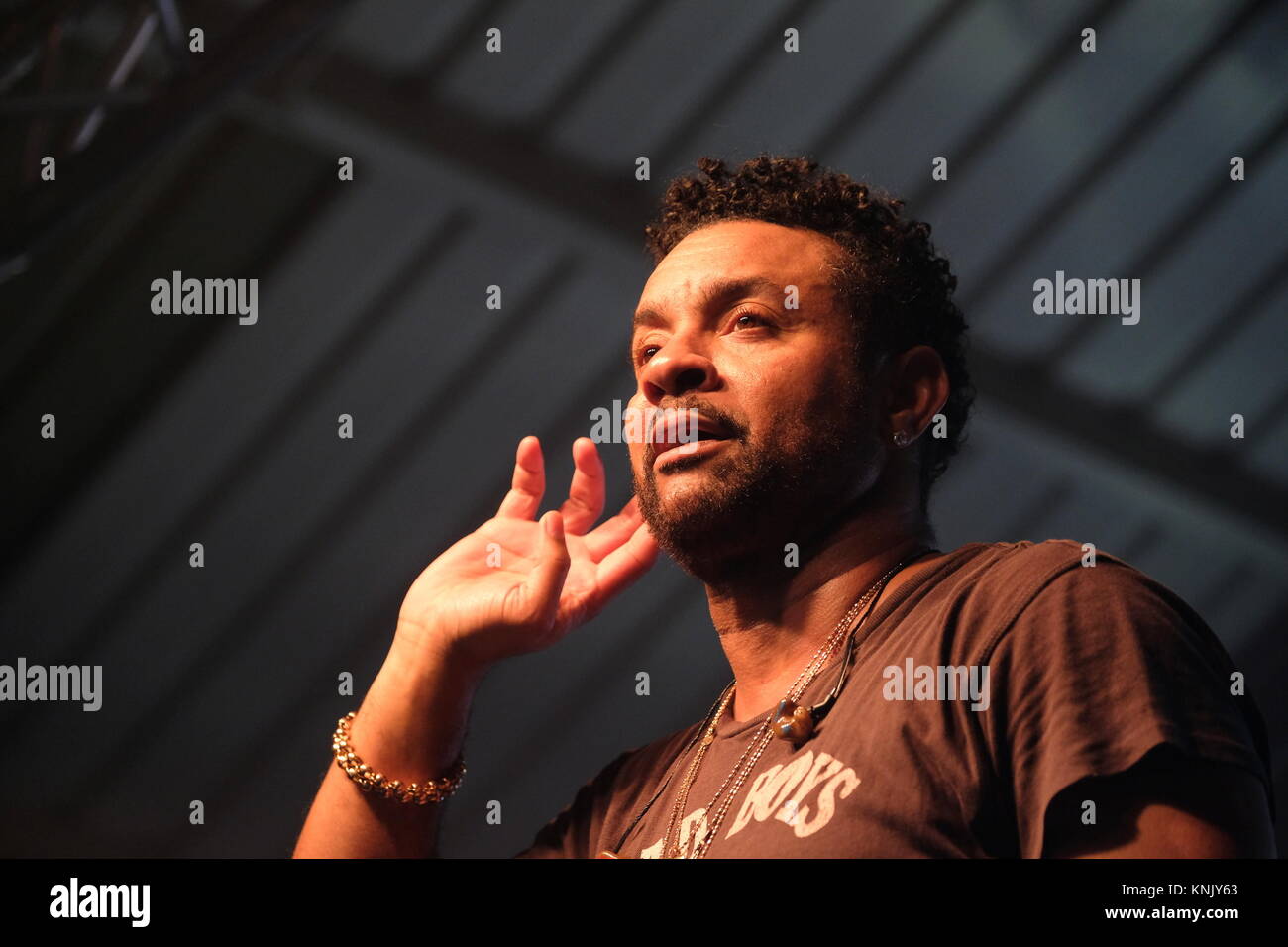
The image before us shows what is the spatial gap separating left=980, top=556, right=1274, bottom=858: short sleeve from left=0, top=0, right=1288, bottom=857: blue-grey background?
3.20 meters

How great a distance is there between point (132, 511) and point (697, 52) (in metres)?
2.92

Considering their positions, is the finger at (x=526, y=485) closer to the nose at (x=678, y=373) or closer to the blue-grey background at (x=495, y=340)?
the nose at (x=678, y=373)

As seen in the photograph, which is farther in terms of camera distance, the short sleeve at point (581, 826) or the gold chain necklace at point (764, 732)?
the short sleeve at point (581, 826)

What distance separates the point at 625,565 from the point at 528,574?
6.5 inches

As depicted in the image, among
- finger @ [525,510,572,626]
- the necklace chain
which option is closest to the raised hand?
finger @ [525,510,572,626]

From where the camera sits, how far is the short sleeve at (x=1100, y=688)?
1.31 meters

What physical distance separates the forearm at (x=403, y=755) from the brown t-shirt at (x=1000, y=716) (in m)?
0.64

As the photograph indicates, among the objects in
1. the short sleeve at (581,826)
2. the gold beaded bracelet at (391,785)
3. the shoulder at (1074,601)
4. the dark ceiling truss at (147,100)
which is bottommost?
the short sleeve at (581,826)

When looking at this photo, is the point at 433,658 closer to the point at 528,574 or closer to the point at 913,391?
the point at 528,574

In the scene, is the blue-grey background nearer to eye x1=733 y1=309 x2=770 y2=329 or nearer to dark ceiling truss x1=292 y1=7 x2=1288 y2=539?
dark ceiling truss x1=292 y1=7 x2=1288 y2=539

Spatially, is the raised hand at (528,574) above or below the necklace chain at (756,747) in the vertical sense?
above

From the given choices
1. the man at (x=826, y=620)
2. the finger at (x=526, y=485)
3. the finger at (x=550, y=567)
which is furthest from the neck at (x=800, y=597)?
the finger at (x=526, y=485)

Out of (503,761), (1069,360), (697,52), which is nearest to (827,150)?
(697,52)

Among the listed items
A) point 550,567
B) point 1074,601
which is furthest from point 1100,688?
point 550,567
